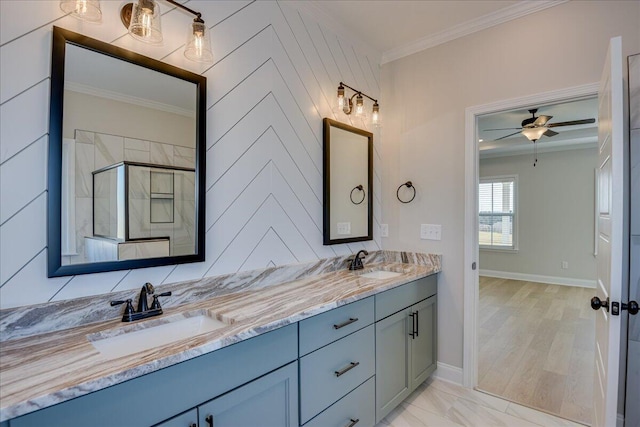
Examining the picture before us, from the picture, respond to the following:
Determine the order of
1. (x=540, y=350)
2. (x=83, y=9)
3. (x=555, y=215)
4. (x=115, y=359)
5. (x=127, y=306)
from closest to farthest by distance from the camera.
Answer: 1. (x=115, y=359)
2. (x=83, y=9)
3. (x=127, y=306)
4. (x=540, y=350)
5. (x=555, y=215)

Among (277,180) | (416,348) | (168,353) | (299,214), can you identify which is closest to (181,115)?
(277,180)

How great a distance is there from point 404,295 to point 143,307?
59.5 inches

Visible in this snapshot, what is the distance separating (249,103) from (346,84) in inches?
38.8

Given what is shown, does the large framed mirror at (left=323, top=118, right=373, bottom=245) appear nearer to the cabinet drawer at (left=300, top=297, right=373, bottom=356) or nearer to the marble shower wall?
the cabinet drawer at (left=300, top=297, right=373, bottom=356)

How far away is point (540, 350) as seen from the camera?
10.4ft

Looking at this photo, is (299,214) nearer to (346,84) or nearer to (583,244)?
(346,84)

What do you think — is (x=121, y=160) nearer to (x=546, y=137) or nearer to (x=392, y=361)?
(x=392, y=361)

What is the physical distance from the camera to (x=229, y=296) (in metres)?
1.72

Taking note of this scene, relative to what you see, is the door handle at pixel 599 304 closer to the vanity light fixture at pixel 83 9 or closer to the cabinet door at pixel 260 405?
the cabinet door at pixel 260 405


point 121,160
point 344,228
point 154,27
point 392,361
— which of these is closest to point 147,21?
point 154,27

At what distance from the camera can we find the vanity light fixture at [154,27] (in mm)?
1348

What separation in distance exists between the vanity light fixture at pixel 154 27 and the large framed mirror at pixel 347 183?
39.8 inches

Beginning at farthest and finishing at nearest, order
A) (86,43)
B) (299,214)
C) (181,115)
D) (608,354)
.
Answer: (299,214) < (181,115) < (608,354) < (86,43)

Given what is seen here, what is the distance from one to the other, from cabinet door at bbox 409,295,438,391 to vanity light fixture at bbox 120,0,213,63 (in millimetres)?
1939
